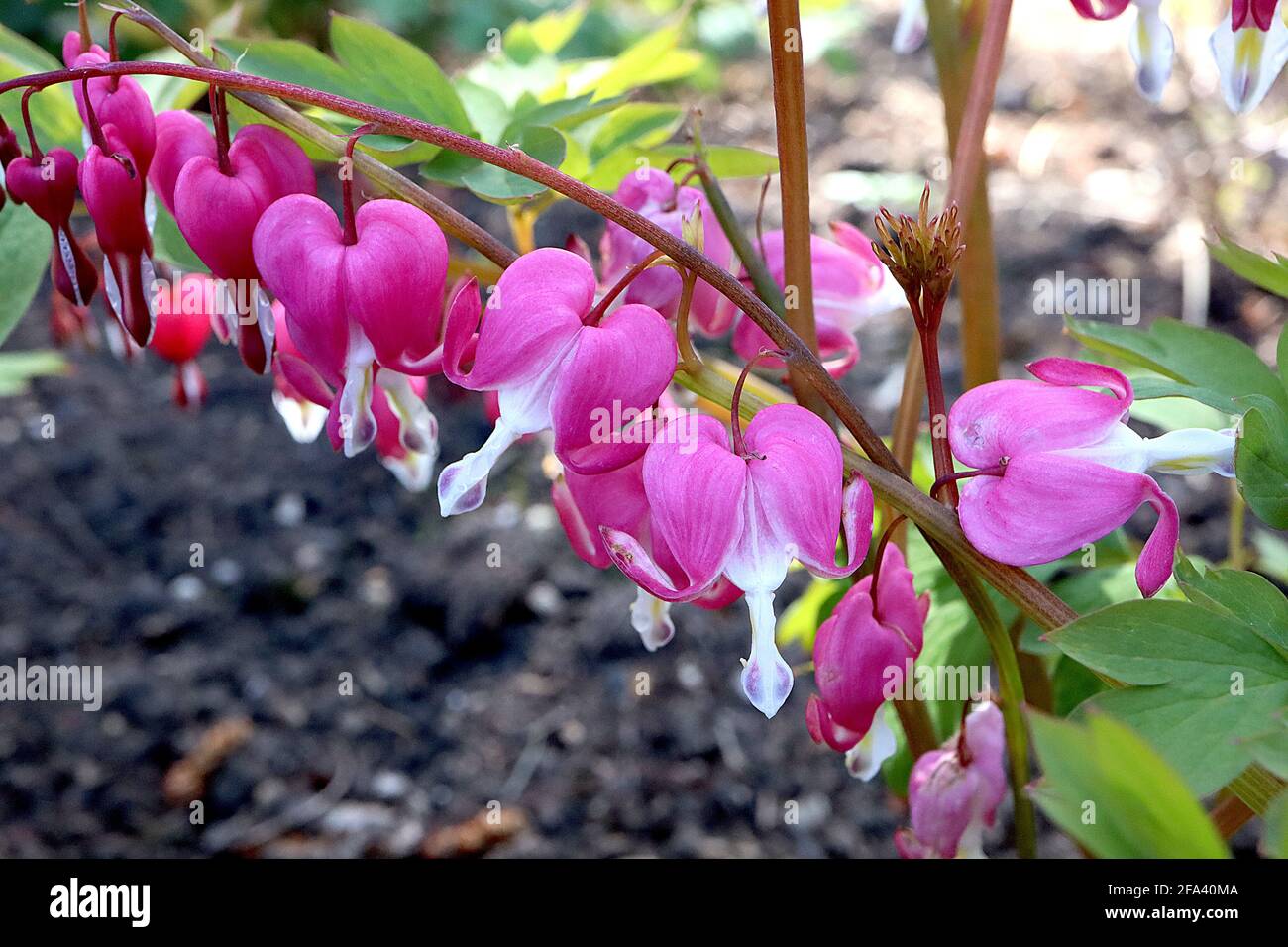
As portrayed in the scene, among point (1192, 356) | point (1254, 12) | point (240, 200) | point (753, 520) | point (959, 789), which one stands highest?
point (1254, 12)

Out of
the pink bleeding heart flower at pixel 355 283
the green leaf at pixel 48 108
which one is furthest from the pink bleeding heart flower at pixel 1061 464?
the green leaf at pixel 48 108

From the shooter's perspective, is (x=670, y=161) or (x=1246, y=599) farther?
(x=670, y=161)


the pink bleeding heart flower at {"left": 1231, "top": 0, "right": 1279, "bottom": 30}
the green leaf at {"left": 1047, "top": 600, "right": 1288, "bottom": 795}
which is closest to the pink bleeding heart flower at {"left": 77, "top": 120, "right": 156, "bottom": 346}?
the green leaf at {"left": 1047, "top": 600, "right": 1288, "bottom": 795}

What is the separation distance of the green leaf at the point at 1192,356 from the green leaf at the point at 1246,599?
0.63ft

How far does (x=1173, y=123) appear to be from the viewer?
351 centimetres

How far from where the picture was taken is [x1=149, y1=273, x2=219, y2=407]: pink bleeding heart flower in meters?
1.23

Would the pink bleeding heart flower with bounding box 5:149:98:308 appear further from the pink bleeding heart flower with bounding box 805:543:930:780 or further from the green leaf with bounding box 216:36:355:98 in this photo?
the pink bleeding heart flower with bounding box 805:543:930:780

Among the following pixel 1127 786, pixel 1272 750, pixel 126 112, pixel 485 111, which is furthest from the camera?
pixel 485 111

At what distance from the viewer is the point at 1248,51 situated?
0.78m

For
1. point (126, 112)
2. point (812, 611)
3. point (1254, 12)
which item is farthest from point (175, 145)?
point (812, 611)

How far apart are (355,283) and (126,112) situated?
22 cm

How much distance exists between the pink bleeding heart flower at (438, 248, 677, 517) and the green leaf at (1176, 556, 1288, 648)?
0.35m
